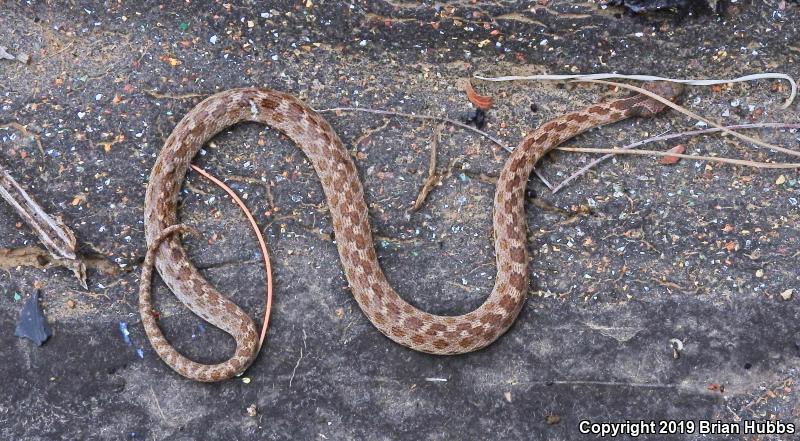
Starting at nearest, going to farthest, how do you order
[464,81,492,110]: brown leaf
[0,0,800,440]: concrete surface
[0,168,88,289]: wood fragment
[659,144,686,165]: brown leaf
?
1. [0,0,800,440]: concrete surface
2. [0,168,88,289]: wood fragment
3. [659,144,686,165]: brown leaf
4. [464,81,492,110]: brown leaf

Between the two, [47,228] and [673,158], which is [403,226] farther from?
[47,228]

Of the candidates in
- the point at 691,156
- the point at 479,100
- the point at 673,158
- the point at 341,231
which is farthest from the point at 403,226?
the point at 691,156

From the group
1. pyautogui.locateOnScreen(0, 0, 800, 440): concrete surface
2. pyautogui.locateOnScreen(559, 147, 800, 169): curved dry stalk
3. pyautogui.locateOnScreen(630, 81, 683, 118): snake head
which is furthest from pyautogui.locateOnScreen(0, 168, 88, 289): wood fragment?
pyautogui.locateOnScreen(630, 81, 683, 118): snake head

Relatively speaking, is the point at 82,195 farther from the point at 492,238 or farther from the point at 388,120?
the point at 492,238

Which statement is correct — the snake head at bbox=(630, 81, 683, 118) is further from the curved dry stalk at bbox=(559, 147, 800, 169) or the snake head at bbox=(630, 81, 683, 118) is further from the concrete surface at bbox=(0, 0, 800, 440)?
the curved dry stalk at bbox=(559, 147, 800, 169)

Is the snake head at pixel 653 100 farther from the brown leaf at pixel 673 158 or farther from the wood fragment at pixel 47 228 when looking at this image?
the wood fragment at pixel 47 228

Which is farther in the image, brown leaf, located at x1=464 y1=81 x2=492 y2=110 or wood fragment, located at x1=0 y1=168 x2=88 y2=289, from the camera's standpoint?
brown leaf, located at x1=464 y1=81 x2=492 y2=110
